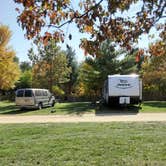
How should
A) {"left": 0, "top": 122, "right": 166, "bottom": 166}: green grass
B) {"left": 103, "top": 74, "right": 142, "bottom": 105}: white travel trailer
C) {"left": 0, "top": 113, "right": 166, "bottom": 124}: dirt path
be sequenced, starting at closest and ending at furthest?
{"left": 0, "top": 122, "right": 166, "bottom": 166}: green grass → {"left": 0, "top": 113, "right": 166, "bottom": 124}: dirt path → {"left": 103, "top": 74, "right": 142, "bottom": 105}: white travel trailer

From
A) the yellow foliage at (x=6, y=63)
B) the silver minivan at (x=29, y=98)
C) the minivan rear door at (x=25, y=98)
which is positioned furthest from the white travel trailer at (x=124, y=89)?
the yellow foliage at (x=6, y=63)

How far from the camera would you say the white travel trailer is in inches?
1142

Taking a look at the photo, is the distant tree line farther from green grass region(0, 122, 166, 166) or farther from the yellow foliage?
green grass region(0, 122, 166, 166)

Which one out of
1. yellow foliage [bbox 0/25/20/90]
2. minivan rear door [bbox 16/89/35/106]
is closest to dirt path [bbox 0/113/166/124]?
minivan rear door [bbox 16/89/35/106]

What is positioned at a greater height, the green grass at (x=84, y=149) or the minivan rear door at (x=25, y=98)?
the minivan rear door at (x=25, y=98)

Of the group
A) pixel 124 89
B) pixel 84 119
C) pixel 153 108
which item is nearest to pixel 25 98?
pixel 124 89

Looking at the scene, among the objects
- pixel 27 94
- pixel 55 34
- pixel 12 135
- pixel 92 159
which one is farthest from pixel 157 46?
pixel 27 94

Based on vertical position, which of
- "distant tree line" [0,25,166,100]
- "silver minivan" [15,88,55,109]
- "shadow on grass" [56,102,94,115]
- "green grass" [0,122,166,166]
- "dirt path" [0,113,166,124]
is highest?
"distant tree line" [0,25,166,100]

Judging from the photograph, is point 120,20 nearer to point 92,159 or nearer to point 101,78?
point 92,159

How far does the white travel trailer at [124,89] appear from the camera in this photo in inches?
1142

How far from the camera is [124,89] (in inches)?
1144

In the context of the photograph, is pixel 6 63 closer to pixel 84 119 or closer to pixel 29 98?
pixel 29 98

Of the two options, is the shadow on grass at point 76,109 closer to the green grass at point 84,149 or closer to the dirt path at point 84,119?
the dirt path at point 84,119

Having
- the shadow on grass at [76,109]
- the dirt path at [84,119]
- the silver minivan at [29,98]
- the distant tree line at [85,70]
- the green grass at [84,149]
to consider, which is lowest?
the green grass at [84,149]
